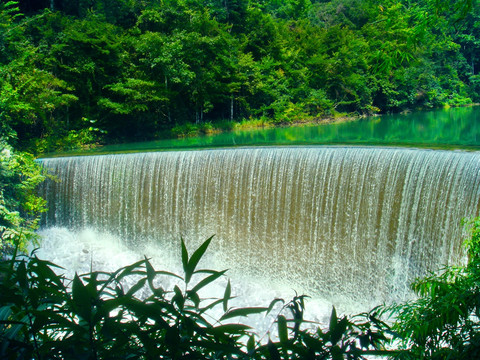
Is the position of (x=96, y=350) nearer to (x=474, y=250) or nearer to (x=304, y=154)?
(x=474, y=250)

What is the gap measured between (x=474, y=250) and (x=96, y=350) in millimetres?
3858

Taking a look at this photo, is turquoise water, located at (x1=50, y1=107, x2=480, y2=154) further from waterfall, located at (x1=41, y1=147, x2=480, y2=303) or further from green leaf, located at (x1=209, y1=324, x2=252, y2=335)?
green leaf, located at (x1=209, y1=324, x2=252, y2=335)

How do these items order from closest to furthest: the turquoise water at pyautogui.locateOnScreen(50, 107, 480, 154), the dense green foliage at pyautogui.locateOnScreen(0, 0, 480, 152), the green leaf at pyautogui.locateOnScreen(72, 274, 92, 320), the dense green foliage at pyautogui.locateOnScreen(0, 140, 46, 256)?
the green leaf at pyautogui.locateOnScreen(72, 274, 92, 320) → the dense green foliage at pyautogui.locateOnScreen(0, 140, 46, 256) → the turquoise water at pyautogui.locateOnScreen(50, 107, 480, 154) → the dense green foliage at pyautogui.locateOnScreen(0, 0, 480, 152)

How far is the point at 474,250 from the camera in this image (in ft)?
12.6

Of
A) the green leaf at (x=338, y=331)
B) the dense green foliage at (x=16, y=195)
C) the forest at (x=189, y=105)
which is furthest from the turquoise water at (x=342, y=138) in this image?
the green leaf at (x=338, y=331)

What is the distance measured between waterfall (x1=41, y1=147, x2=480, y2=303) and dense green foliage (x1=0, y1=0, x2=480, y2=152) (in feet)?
7.59

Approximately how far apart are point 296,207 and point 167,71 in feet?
Answer: 32.2

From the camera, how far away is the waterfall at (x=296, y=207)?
6710mm

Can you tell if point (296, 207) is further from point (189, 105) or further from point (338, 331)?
point (189, 105)

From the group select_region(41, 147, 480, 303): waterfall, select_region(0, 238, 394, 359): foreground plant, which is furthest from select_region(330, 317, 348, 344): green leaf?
select_region(41, 147, 480, 303): waterfall

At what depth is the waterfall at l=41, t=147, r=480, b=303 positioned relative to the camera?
264 inches

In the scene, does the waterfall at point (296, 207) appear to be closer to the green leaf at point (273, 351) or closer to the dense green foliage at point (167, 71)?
the dense green foliage at point (167, 71)

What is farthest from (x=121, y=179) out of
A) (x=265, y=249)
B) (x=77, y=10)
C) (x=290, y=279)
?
(x=77, y=10)

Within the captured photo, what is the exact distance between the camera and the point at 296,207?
26.7ft
